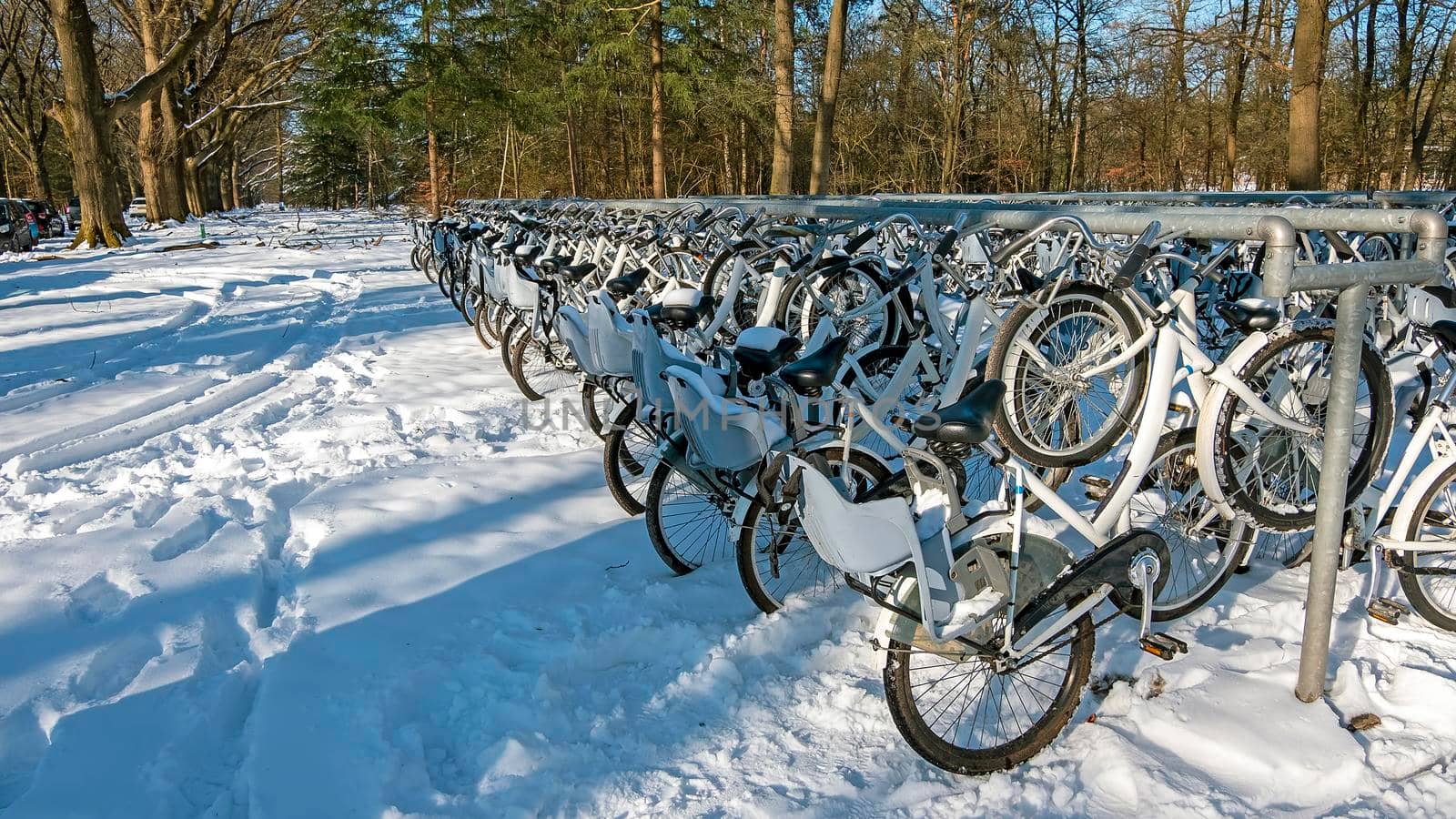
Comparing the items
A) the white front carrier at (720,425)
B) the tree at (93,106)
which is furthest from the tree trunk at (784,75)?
the white front carrier at (720,425)

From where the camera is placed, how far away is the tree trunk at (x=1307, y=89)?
10.5 m

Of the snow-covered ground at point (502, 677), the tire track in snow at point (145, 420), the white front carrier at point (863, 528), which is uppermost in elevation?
the white front carrier at point (863, 528)

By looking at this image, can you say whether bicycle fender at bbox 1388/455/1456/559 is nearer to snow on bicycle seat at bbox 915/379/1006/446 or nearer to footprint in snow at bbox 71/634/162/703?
snow on bicycle seat at bbox 915/379/1006/446

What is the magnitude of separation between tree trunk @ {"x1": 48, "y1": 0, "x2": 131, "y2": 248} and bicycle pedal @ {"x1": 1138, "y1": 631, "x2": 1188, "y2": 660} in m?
20.1

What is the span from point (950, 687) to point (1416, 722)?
3.89 feet

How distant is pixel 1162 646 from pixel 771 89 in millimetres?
14914

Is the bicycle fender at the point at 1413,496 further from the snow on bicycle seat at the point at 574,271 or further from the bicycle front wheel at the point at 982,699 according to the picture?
the snow on bicycle seat at the point at 574,271

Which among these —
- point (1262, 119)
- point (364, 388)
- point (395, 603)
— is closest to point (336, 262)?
point (364, 388)

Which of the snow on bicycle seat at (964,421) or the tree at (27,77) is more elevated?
the tree at (27,77)

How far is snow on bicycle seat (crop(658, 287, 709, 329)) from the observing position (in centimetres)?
418

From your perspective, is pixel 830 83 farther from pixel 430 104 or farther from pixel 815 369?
pixel 430 104

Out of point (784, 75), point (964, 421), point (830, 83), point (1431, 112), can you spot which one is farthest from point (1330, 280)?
point (1431, 112)

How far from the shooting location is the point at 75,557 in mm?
3336

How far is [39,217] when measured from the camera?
2198cm
